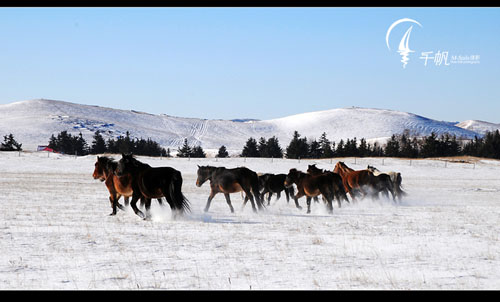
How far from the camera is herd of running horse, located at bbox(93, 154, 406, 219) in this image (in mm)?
14414

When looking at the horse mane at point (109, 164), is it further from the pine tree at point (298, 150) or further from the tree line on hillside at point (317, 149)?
the pine tree at point (298, 150)

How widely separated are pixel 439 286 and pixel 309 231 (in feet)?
17.7

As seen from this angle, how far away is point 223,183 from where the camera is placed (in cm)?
1727

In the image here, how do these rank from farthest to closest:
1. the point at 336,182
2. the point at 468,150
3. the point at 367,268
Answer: the point at 468,150 < the point at 336,182 < the point at 367,268

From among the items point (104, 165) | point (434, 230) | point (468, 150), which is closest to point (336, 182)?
point (434, 230)

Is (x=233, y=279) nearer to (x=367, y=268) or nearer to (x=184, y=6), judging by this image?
(x=367, y=268)

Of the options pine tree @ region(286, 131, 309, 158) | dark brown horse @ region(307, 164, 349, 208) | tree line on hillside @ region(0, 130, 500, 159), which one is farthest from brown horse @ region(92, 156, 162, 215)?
pine tree @ region(286, 131, 309, 158)

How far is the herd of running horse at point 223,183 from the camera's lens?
14.4 m

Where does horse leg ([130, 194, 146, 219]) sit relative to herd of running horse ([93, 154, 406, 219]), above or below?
below

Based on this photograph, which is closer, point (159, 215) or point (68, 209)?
point (159, 215)

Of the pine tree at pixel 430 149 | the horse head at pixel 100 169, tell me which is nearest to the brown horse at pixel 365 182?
the horse head at pixel 100 169

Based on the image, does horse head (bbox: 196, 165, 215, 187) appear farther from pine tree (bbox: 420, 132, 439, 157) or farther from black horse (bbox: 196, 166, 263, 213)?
pine tree (bbox: 420, 132, 439, 157)
